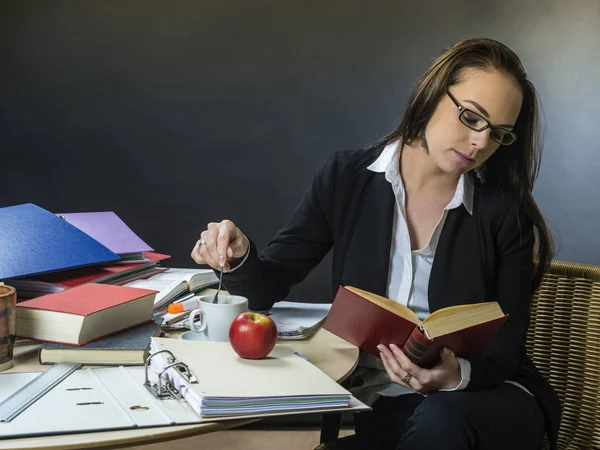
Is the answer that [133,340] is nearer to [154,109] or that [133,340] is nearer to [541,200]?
[154,109]

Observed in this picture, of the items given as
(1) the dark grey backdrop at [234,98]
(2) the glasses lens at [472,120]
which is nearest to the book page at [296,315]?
(2) the glasses lens at [472,120]

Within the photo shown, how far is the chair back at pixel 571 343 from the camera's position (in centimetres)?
157

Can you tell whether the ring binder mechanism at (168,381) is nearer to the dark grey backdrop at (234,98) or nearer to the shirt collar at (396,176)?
the shirt collar at (396,176)

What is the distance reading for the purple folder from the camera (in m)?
1.73

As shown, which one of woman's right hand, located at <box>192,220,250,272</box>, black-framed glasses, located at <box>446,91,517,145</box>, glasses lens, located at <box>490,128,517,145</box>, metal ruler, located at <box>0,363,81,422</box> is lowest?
metal ruler, located at <box>0,363,81,422</box>

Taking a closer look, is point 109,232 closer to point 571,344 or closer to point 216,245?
point 216,245

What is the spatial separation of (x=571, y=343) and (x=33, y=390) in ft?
4.16

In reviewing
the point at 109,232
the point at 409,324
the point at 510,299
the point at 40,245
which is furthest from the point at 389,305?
the point at 109,232

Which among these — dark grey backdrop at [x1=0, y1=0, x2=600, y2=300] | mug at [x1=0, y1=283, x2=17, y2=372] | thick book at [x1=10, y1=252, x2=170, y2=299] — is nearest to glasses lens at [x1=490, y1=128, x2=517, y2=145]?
thick book at [x1=10, y1=252, x2=170, y2=299]

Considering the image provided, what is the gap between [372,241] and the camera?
1.62 m

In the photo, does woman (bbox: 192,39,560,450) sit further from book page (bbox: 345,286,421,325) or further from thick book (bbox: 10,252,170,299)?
thick book (bbox: 10,252,170,299)

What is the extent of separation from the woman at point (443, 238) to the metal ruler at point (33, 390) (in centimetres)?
42

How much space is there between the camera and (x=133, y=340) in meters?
1.14

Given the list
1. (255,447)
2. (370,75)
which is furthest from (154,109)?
(255,447)
